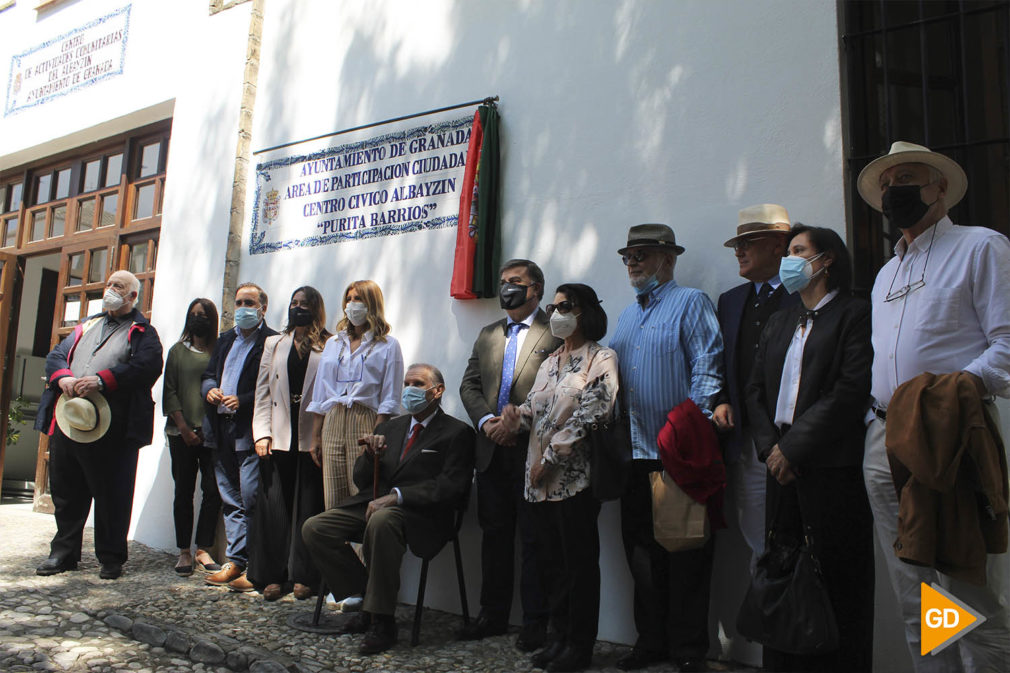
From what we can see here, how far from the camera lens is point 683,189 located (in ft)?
14.3

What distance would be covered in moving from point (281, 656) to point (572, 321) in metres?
2.04

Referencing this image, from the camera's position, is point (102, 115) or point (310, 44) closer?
point (310, 44)

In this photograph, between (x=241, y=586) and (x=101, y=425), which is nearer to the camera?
(x=241, y=586)

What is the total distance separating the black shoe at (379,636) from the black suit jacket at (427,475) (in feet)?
1.17

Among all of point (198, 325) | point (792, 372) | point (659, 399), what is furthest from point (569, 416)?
point (198, 325)

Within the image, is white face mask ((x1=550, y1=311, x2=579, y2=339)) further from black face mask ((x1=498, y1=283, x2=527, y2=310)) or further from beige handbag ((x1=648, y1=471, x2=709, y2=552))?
beige handbag ((x1=648, y1=471, x2=709, y2=552))

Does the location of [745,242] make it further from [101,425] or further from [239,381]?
[101,425]

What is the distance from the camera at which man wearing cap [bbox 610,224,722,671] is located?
367 centimetres

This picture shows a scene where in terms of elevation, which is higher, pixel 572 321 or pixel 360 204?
pixel 360 204

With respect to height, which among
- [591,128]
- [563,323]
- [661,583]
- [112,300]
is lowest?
[661,583]

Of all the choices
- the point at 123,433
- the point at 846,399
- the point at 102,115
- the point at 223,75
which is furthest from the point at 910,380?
the point at 102,115

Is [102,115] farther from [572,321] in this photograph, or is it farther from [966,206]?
[966,206]

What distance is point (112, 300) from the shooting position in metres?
5.50

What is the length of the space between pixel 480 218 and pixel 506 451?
150cm
